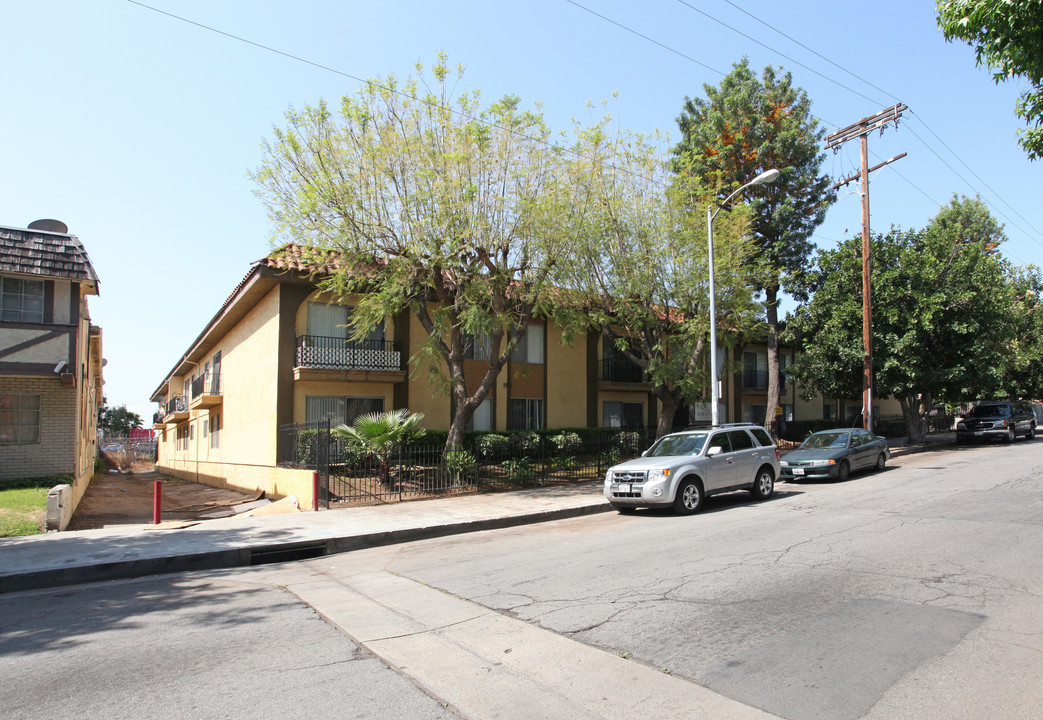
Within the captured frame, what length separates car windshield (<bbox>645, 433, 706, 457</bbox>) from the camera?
13523mm

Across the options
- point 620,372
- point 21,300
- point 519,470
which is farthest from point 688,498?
point 620,372

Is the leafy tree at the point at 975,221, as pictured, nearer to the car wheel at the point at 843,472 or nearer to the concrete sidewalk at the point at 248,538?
the car wheel at the point at 843,472

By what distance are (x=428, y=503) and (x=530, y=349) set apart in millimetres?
11326

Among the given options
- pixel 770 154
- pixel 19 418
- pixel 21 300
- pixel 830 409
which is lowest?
pixel 830 409

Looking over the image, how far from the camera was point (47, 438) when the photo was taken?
15.9 meters

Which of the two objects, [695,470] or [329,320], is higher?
[329,320]

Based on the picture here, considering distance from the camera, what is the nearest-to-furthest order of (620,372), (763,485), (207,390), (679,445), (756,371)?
(679,445)
(763,485)
(620,372)
(207,390)
(756,371)

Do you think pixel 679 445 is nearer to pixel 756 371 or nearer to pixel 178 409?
pixel 756 371

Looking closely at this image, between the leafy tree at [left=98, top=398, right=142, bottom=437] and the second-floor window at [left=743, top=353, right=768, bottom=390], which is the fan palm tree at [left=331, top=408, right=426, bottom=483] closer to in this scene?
the second-floor window at [left=743, top=353, right=768, bottom=390]

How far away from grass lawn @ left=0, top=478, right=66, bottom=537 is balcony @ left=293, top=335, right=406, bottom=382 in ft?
22.2

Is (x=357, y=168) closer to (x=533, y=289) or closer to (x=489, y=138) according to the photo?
(x=489, y=138)

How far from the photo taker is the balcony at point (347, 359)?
1992 centimetres

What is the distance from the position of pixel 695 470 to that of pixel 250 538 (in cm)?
820

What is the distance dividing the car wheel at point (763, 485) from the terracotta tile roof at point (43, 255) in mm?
16324
